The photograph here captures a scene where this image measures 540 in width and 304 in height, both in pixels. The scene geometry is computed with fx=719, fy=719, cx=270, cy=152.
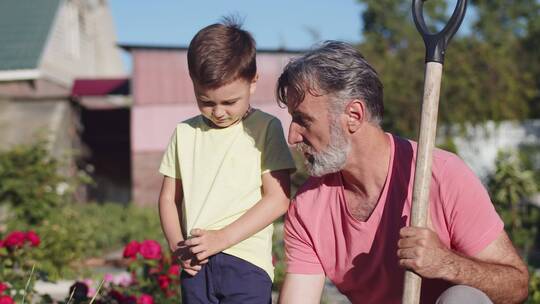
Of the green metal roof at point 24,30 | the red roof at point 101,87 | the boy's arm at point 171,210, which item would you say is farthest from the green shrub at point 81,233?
the red roof at point 101,87

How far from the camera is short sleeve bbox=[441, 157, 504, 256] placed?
222 cm

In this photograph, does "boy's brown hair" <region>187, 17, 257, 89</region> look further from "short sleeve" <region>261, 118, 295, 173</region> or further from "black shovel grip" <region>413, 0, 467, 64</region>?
"black shovel grip" <region>413, 0, 467, 64</region>

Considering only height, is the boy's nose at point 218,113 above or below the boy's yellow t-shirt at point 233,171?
above

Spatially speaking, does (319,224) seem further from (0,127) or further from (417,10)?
(0,127)

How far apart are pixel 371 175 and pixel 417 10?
56 cm

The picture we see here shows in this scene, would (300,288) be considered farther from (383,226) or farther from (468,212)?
(468,212)

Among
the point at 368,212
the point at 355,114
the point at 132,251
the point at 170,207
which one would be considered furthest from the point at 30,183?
the point at 355,114

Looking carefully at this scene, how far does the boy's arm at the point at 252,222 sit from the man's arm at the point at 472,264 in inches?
25.2

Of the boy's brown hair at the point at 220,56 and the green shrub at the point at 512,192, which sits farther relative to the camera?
the green shrub at the point at 512,192

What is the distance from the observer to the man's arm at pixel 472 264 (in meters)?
2.06

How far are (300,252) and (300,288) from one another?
127 mm

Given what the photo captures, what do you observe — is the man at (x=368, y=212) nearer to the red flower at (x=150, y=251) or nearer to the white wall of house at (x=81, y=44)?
the red flower at (x=150, y=251)

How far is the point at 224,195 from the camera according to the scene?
2.65 m

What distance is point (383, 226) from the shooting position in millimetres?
2422
